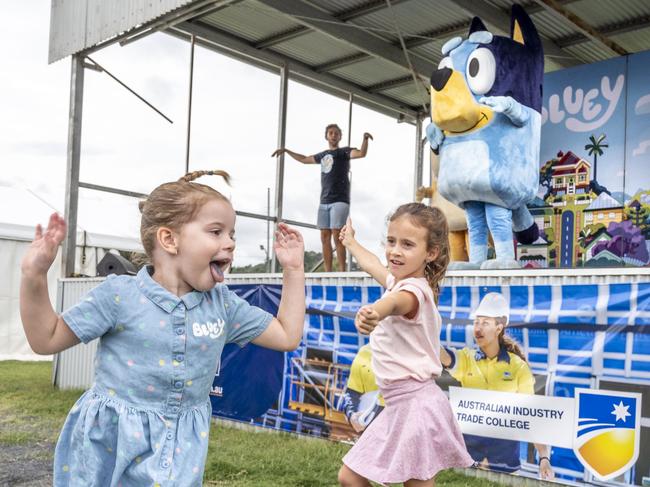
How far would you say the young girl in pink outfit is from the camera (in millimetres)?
2496

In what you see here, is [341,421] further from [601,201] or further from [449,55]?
[601,201]

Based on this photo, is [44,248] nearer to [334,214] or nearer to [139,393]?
[139,393]

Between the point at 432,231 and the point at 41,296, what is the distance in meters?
1.44

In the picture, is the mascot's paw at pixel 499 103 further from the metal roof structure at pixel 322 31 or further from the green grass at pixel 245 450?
the metal roof structure at pixel 322 31

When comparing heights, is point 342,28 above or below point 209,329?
above

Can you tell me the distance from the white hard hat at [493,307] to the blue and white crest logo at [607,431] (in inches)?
26.0

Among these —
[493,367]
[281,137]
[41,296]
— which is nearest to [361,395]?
[493,367]

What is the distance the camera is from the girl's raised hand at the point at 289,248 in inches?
81.4

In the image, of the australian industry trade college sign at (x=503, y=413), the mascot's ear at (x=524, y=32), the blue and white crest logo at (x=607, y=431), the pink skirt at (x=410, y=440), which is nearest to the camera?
the pink skirt at (x=410, y=440)

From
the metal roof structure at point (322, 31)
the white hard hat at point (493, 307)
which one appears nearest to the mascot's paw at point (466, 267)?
the white hard hat at point (493, 307)

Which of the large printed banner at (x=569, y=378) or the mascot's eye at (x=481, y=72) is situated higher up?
the mascot's eye at (x=481, y=72)

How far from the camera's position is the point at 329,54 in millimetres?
9836

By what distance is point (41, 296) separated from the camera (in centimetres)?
173

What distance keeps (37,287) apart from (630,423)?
126 inches
